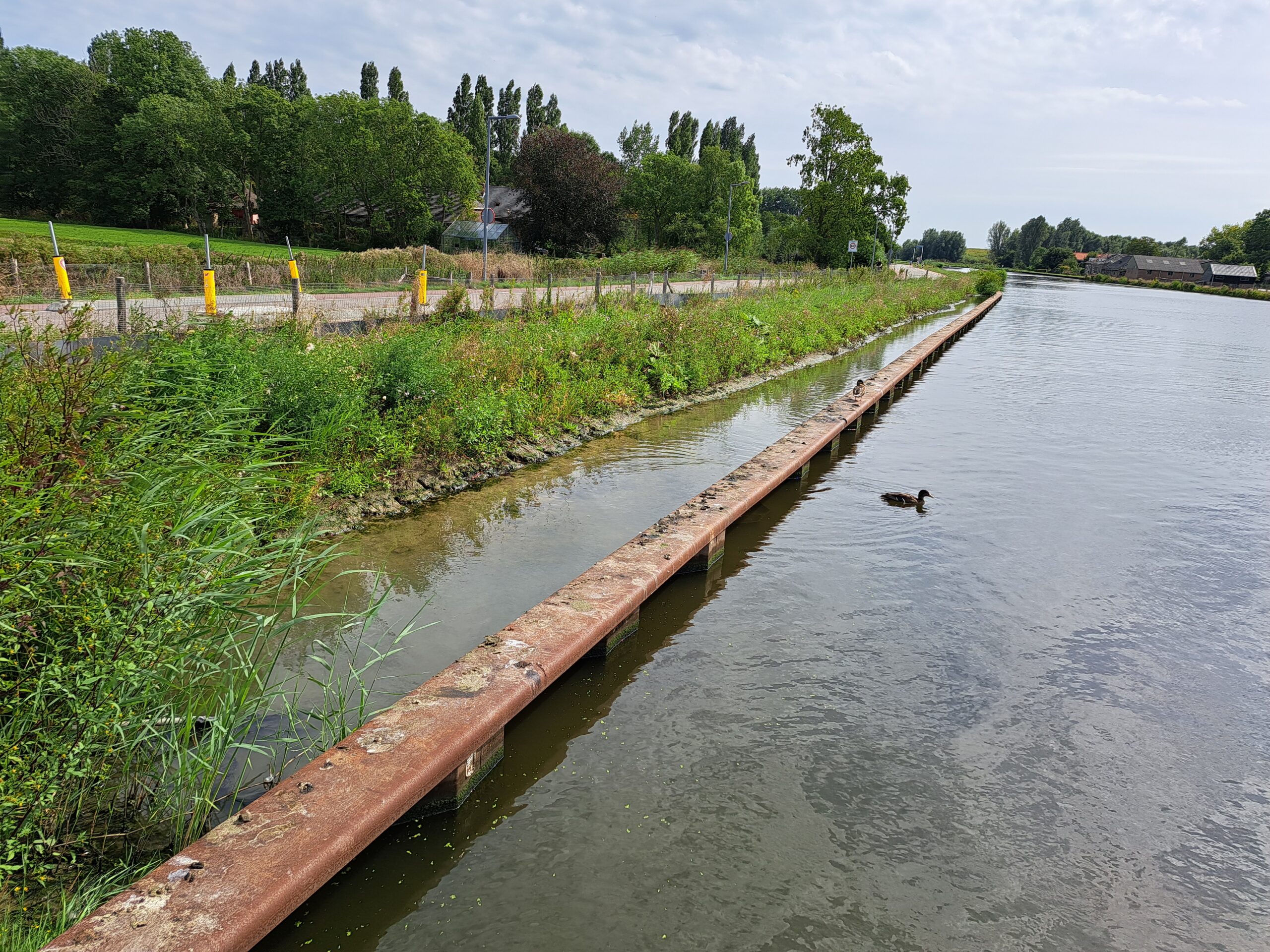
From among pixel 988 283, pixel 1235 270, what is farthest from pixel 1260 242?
pixel 988 283

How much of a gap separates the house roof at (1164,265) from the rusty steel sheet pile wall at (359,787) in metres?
155

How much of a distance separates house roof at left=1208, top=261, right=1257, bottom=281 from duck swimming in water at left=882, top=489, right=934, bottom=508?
144 metres

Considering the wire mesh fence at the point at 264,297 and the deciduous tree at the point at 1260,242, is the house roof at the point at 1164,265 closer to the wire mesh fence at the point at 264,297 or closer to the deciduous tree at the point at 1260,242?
the deciduous tree at the point at 1260,242

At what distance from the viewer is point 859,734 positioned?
13.9ft

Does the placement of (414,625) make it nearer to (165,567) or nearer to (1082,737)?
(165,567)

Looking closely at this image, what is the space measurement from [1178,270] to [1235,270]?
10.1 meters

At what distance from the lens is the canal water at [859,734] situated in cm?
307

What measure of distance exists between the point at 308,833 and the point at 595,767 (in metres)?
1.45

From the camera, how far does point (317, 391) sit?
289 inches

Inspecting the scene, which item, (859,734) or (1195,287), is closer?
(859,734)

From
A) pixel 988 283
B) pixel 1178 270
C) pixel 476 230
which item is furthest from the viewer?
pixel 1178 270

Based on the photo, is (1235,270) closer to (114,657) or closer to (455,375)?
(455,375)

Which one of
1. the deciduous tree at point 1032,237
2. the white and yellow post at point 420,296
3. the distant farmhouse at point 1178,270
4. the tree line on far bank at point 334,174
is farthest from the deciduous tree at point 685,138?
the deciduous tree at point 1032,237

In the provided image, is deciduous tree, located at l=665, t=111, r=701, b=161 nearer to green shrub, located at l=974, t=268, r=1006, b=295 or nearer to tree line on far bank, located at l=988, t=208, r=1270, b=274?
green shrub, located at l=974, t=268, r=1006, b=295
